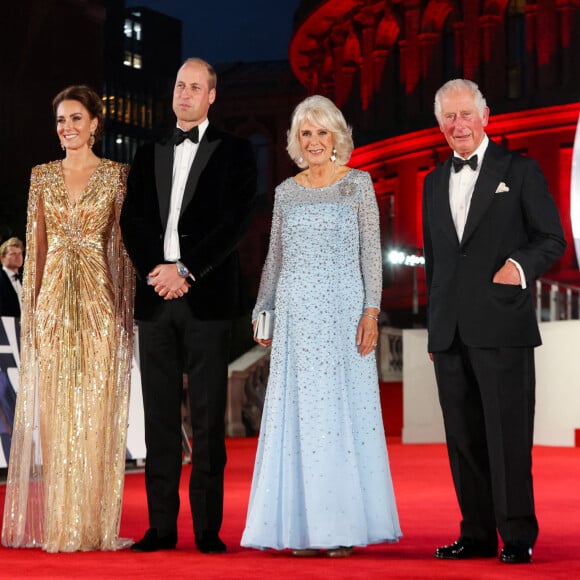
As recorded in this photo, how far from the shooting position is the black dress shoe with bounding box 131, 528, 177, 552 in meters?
5.56

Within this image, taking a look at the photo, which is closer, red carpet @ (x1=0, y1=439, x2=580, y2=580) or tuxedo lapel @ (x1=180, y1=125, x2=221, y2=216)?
red carpet @ (x1=0, y1=439, x2=580, y2=580)

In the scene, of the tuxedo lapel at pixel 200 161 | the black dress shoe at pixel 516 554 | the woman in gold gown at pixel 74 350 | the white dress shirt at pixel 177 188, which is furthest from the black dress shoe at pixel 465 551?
the tuxedo lapel at pixel 200 161

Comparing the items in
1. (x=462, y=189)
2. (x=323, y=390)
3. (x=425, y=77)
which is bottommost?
(x=323, y=390)

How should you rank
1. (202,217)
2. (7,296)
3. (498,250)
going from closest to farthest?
(498,250), (202,217), (7,296)

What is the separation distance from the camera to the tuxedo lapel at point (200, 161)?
18.7 ft

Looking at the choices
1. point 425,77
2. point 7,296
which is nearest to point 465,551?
point 7,296

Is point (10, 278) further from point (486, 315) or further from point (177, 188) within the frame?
point (486, 315)

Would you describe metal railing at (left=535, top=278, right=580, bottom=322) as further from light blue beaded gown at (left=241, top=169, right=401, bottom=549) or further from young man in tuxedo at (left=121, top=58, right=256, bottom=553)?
young man in tuxedo at (left=121, top=58, right=256, bottom=553)

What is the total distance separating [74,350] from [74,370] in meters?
0.10

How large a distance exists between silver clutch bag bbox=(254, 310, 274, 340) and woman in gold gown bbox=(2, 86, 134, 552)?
2.37 ft

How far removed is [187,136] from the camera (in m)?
5.79

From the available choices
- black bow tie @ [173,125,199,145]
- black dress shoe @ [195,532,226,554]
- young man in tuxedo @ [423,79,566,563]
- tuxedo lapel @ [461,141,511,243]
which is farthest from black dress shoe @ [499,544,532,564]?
black bow tie @ [173,125,199,145]

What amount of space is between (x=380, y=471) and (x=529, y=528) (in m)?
0.71

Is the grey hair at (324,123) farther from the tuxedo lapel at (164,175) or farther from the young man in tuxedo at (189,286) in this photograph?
the tuxedo lapel at (164,175)
